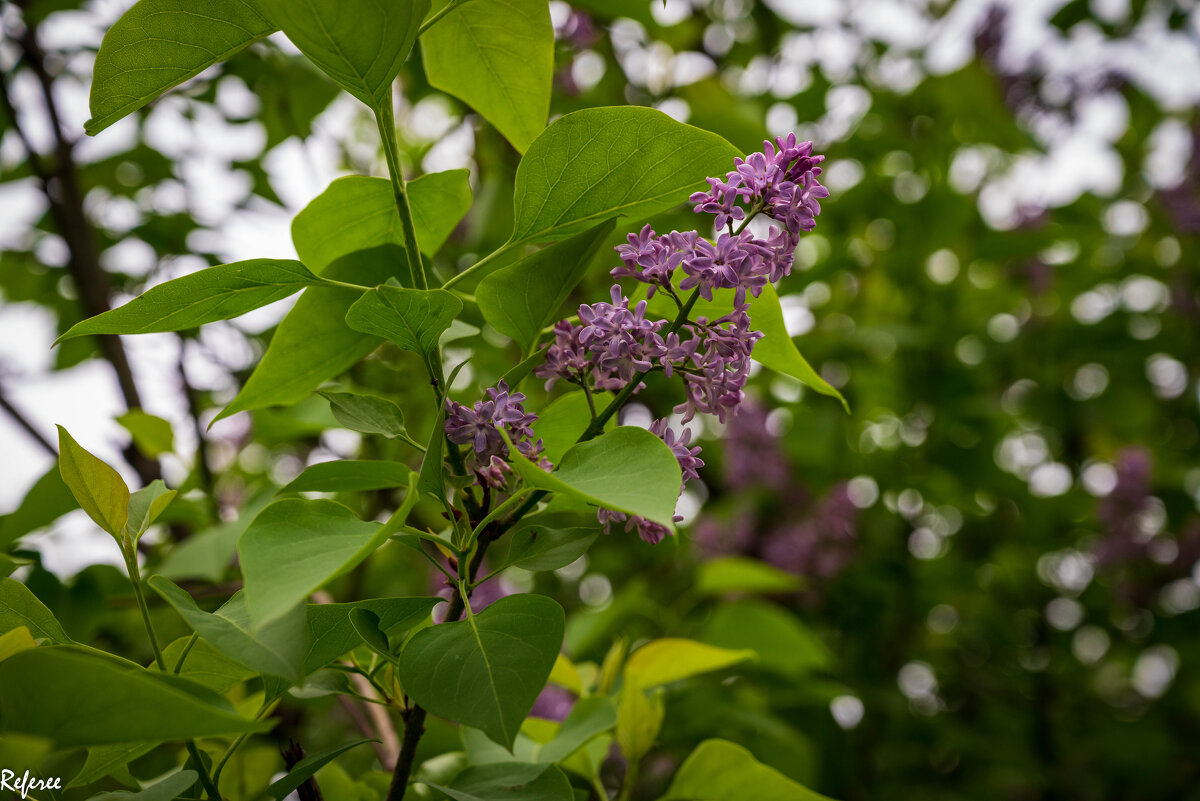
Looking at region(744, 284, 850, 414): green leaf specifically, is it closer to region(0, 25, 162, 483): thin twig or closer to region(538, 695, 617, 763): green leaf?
region(538, 695, 617, 763): green leaf


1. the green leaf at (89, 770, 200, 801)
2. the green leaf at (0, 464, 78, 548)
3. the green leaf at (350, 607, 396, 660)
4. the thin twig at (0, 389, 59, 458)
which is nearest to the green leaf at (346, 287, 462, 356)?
the green leaf at (350, 607, 396, 660)

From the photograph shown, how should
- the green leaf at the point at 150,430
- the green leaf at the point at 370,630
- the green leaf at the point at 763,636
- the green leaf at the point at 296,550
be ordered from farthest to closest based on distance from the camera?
the green leaf at the point at 763,636 < the green leaf at the point at 150,430 < the green leaf at the point at 370,630 < the green leaf at the point at 296,550

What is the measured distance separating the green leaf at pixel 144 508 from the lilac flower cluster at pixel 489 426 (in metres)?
0.17

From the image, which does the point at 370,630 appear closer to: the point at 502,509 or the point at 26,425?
the point at 502,509

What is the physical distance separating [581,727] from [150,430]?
0.55 meters

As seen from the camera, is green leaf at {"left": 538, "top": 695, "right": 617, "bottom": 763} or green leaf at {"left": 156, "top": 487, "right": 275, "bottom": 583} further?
green leaf at {"left": 156, "top": 487, "right": 275, "bottom": 583}

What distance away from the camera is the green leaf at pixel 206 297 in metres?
0.42

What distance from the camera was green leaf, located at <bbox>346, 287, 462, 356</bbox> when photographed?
413mm

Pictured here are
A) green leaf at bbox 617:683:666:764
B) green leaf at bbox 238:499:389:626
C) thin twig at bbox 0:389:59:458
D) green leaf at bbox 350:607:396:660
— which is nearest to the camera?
green leaf at bbox 238:499:389:626

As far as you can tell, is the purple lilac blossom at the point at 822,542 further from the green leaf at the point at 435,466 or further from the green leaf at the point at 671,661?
the green leaf at the point at 435,466

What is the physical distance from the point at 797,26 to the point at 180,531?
1.49 metres

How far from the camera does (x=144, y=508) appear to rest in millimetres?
500

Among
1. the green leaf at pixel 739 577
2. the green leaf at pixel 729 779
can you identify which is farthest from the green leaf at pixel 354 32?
the green leaf at pixel 739 577

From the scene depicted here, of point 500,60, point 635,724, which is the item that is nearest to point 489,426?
point 500,60
